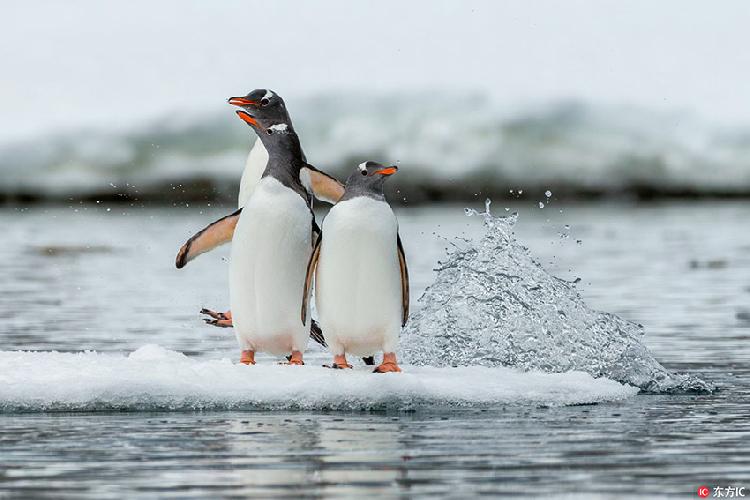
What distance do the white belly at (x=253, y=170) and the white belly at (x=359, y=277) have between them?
4.54 ft

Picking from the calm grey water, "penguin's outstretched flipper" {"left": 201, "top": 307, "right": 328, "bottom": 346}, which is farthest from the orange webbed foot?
"penguin's outstretched flipper" {"left": 201, "top": 307, "right": 328, "bottom": 346}

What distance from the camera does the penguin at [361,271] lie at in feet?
35.2

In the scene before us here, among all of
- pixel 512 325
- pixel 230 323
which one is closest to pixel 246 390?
pixel 230 323

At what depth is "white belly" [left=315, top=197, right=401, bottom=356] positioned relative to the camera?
10.7 metres

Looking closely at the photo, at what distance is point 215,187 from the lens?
128000mm

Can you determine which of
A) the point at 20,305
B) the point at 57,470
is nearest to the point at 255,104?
the point at 57,470

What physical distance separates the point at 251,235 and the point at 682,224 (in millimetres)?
47758

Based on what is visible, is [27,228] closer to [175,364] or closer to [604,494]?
[175,364]

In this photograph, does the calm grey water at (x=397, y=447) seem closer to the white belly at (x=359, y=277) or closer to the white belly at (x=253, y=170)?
the white belly at (x=359, y=277)

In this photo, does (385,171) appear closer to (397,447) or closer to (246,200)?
(246,200)

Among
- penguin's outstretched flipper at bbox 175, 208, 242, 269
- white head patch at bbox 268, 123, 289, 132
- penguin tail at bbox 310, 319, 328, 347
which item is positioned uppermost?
white head patch at bbox 268, 123, 289, 132

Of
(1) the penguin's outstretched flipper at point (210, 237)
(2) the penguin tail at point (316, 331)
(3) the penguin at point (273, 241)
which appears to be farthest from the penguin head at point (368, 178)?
(2) the penguin tail at point (316, 331)

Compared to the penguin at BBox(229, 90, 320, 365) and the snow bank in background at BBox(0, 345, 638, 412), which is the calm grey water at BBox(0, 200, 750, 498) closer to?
the snow bank in background at BBox(0, 345, 638, 412)

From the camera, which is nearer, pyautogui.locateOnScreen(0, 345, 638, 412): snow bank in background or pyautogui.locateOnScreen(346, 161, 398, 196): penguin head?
pyautogui.locateOnScreen(0, 345, 638, 412): snow bank in background
